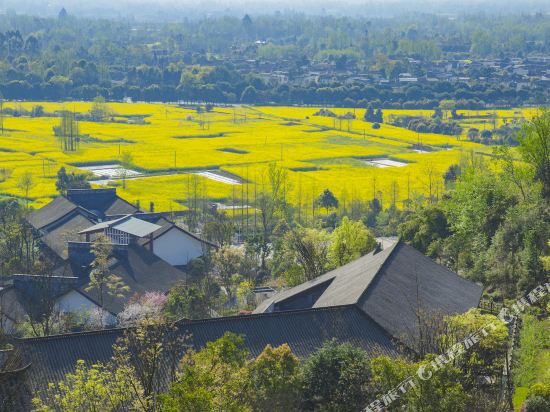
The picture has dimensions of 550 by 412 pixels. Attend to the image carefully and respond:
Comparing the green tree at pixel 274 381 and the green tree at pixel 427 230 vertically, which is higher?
the green tree at pixel 274 381

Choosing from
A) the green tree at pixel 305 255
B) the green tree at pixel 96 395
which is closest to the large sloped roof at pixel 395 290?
the green tree at pixel 305 255

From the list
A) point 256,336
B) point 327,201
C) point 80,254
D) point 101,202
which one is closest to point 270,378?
point 256,336

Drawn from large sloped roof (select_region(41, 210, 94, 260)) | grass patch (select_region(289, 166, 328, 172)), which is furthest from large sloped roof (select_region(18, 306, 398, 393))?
grass patch (select_region(289, 166, 328, 172))

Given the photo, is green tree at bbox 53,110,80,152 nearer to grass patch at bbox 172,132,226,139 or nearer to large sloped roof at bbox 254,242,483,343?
grass patch at bbox 172,132,226,139

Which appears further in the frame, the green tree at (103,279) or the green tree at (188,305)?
the green tree at (103,279)

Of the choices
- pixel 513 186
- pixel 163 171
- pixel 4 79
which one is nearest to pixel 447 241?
pixel 513 186

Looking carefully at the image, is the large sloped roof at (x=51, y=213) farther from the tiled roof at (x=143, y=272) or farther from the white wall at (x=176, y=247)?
the tiled roof at (x=143, y=272)
